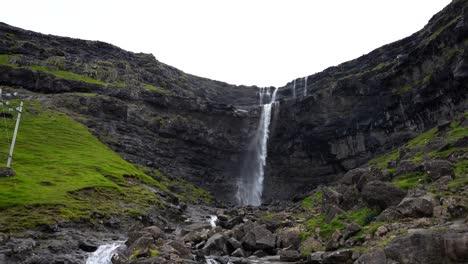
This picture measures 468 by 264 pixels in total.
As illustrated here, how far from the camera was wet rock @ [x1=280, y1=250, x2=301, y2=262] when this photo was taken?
83.7 ft

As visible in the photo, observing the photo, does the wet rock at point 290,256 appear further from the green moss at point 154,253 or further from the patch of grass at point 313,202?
the patch of grass at point 313,202

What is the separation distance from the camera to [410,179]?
3120 centimetres

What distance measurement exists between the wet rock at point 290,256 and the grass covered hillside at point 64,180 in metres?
22.7

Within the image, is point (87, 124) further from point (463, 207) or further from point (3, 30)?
point (463, 207)

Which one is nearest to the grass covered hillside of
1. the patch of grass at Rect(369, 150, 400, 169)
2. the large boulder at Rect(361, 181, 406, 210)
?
the large boulder at Rect(361, 181, 406, 210)

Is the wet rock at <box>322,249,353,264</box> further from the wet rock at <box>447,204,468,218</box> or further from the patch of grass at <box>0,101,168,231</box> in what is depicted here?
the patch of grass at <box>0,101,168,231</box>

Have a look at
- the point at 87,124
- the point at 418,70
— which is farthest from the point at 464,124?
the point at 87,124

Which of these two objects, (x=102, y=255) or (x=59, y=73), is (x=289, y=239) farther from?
(x=59, y=73)

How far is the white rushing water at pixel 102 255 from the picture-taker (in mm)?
26641

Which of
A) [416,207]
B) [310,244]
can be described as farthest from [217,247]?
[416,207]

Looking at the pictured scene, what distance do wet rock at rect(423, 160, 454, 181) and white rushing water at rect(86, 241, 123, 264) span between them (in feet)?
86.9

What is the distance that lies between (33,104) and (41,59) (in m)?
39.1

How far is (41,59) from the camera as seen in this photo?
411ft

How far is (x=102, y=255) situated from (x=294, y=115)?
76.3 meters
